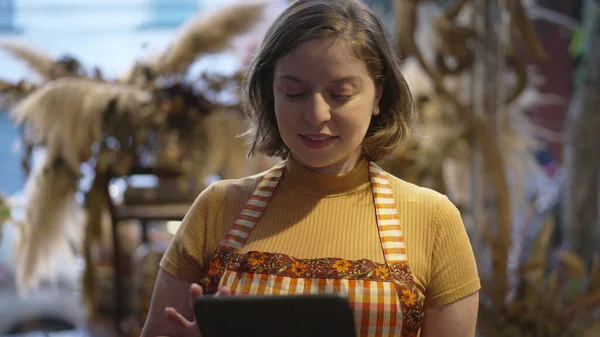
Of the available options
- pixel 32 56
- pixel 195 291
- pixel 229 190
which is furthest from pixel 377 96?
pixel 32 56

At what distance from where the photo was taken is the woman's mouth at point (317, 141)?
88cm

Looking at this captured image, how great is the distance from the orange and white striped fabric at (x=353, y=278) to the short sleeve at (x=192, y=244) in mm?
28

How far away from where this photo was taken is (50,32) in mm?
2393

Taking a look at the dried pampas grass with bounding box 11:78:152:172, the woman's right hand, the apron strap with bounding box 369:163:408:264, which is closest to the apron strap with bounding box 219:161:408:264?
the apron strap with bounding box 369:163:408:264

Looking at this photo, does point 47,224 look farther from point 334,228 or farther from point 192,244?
point 334,228

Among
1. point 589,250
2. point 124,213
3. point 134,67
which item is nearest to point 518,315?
point 589,250

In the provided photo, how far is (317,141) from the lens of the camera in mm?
877

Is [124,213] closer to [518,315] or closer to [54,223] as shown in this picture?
[54,223]

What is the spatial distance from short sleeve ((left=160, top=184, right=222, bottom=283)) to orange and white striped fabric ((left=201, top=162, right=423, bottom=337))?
0.03m

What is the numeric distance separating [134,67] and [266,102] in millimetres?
1006

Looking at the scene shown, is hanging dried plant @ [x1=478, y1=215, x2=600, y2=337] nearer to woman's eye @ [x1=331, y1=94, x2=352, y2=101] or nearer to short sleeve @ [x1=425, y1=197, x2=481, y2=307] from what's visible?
short sleeve @ [x1=425, y1=197, x2=481, y2=307]

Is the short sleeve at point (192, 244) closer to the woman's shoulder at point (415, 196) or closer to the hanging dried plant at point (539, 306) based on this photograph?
the woman's shoulder at point (415, 196)

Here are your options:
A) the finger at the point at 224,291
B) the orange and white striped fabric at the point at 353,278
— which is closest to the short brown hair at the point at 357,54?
the orange and white striped fabric at the point at 353,278

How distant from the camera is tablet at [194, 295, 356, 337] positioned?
2.47 ft
